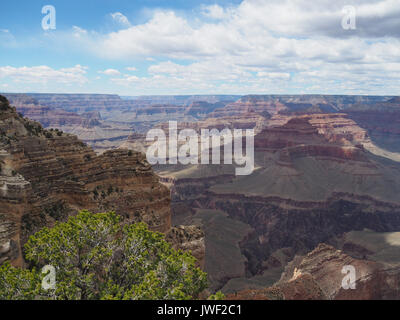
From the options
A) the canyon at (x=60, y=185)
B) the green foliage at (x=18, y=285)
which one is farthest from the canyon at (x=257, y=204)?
the green foliage at (x=18, y=285)

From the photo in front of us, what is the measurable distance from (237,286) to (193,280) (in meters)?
37.8

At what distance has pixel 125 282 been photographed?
20875 mm

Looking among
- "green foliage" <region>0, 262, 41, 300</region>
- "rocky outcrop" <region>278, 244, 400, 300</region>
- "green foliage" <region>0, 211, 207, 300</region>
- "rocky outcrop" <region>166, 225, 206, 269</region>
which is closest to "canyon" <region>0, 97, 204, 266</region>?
"rocky outcrop" <region>166, 225, 206, 269</region>

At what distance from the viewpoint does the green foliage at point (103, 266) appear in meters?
17.7

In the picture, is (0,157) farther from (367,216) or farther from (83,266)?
(367,216)

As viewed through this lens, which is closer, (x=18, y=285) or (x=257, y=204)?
(x=18, y=285)

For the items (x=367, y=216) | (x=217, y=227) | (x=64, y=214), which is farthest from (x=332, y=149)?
(x=64, y=214)

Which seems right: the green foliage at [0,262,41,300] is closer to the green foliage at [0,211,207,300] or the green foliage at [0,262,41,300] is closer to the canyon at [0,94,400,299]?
the green foliage at [0,211,207,300]

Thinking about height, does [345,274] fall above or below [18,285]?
below

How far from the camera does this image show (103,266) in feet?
70.3

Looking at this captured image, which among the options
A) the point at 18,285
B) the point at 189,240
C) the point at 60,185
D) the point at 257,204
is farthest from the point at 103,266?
the point at 257,204

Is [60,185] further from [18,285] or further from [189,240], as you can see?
[18,285]

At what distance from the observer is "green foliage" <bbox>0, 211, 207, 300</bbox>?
1770cm
